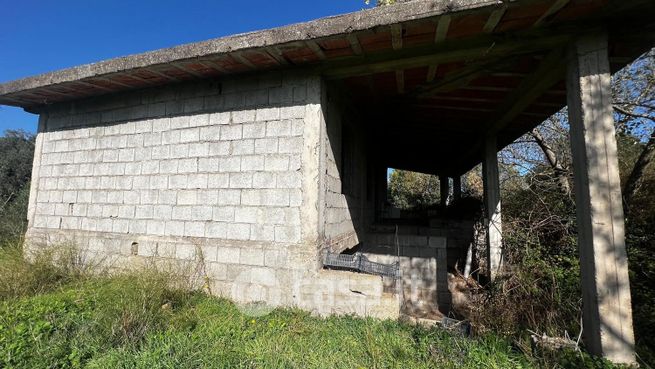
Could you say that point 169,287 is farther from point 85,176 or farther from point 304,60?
point 304,60

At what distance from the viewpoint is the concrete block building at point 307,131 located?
289cm

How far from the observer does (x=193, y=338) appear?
3.01 metres

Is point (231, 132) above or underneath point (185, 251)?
above

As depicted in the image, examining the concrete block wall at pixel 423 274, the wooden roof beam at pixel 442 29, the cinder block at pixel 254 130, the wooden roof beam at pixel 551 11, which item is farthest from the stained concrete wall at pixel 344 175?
the wooden roof beam at pixel 551 11

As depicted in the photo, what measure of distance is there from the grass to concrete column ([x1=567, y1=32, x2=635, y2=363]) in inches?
15.5

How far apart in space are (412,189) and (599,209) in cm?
2104

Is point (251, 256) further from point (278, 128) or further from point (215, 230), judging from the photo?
point (278, 128)

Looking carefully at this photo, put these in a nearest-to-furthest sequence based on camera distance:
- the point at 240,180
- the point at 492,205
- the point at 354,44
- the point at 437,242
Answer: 1. the point at 354,44
2. the point at 240,180
3. the point at 437,242
4. the point at 492,205

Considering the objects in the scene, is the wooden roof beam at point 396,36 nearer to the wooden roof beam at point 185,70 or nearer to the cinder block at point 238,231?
the wooden roof beam at point 185,70

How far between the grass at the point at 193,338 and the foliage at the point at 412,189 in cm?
1866

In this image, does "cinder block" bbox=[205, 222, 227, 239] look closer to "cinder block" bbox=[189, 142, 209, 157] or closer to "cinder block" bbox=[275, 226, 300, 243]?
"cinder block" bbox=[275, 226, 300, 243]

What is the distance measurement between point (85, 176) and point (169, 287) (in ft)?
9.50

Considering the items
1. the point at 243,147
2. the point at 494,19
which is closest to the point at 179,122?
the point at 243,147

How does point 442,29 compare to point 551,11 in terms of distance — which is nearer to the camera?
point 551,11
